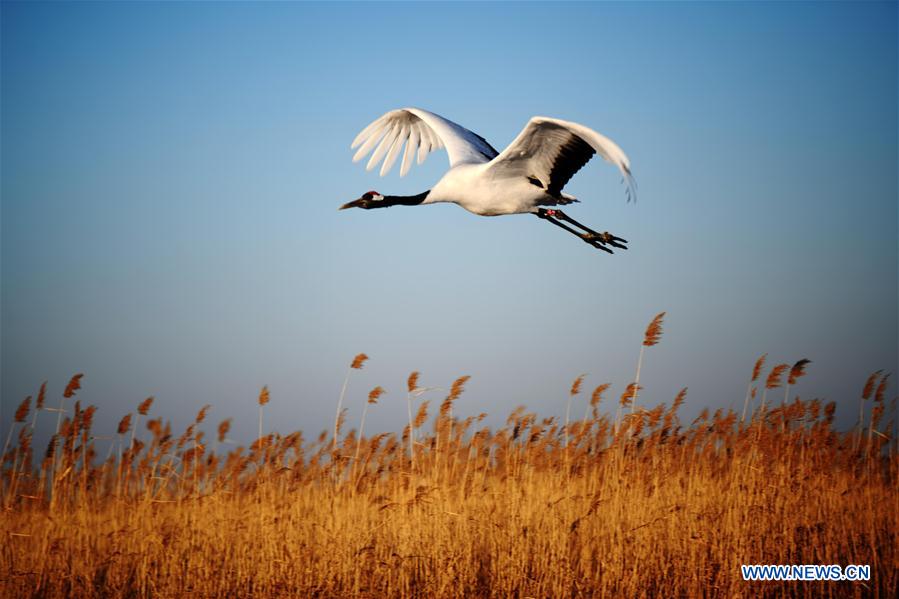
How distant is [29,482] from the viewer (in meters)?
6.62

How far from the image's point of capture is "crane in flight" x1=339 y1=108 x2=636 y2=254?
6.83 meters

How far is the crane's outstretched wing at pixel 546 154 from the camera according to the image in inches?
261

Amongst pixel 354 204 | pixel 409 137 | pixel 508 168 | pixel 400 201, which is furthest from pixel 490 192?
pixel 409 137

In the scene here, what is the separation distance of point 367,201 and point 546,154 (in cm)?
205

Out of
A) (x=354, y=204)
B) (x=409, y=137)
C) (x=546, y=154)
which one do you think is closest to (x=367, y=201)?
(x=354, y=204)

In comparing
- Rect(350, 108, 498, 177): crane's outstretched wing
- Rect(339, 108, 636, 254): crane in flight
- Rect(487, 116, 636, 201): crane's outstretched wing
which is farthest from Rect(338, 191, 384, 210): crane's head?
Rect(487, 116, 636, 201): crane's outstretched wing

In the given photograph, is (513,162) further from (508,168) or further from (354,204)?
(354,204)

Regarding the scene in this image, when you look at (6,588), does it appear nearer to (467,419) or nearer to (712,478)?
(467,419)

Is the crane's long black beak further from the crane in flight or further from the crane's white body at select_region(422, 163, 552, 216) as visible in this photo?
the crane's white body at select_region(422, 163, 552, 216)

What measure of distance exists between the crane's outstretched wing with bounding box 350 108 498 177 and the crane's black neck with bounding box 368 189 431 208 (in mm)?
762

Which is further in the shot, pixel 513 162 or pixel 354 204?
pixel 354 204

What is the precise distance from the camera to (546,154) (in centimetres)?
714

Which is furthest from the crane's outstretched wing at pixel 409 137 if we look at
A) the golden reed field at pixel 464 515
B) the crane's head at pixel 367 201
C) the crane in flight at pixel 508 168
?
the golden reed field at pixel 464 515

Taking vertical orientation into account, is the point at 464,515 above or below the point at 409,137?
below
